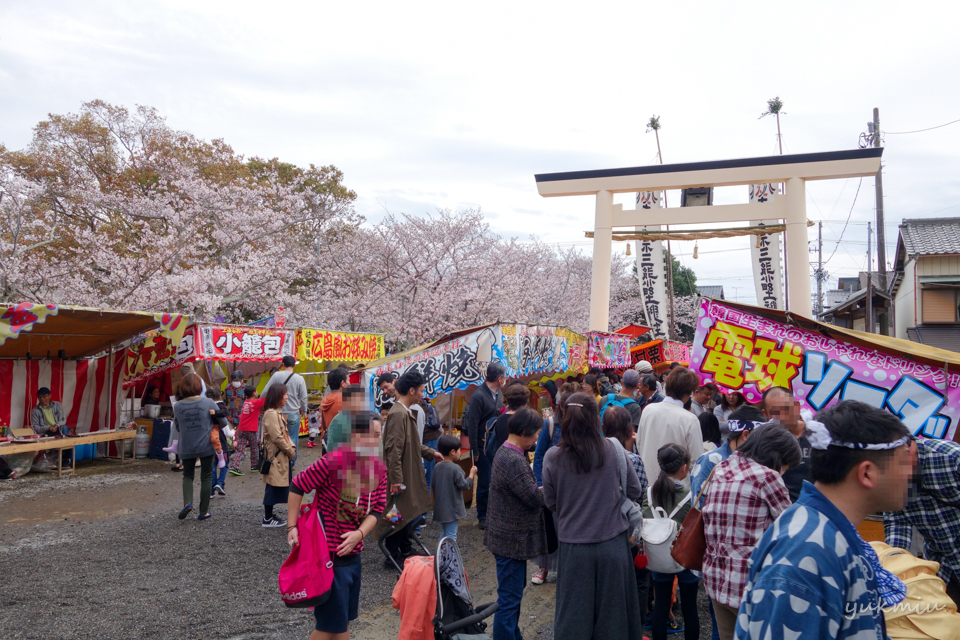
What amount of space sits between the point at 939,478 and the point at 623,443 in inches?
74.9

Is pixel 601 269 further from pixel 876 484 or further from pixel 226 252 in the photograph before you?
pixel 876 484

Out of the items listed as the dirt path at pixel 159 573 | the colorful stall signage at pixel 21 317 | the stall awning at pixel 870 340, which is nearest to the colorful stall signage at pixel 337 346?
the dirt path at pixel 159 573

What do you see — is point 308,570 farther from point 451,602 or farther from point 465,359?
point 465,359

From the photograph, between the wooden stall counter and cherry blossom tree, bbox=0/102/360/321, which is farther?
cherry blossom tree, bbox=0/102/360/321

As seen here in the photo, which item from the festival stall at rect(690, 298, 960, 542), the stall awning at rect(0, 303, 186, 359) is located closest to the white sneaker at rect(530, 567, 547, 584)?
the festival stall at rect(690, 298, 960, 542)

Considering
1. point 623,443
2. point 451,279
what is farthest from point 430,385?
point 451,279

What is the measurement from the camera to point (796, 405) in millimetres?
4094

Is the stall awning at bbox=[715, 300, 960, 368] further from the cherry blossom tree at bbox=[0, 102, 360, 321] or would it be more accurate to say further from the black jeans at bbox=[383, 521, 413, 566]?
the cherry blossom tree at bbox=[0, 102, 360, 321]

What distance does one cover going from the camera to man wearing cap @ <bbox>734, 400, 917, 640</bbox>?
56.4 inches

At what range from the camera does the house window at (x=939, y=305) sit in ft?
68.8

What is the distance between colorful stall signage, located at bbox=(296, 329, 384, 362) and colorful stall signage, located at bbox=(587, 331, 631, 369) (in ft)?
16.6

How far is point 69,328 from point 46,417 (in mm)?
1728

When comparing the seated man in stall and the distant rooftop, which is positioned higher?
the distant rooftop

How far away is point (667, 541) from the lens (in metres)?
3.61
